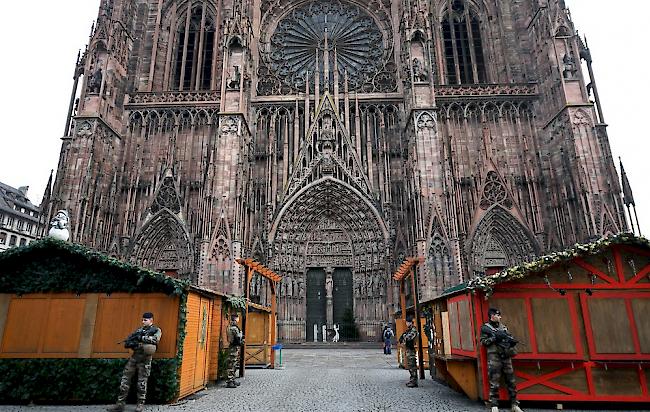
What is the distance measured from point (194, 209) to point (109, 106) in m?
7.31

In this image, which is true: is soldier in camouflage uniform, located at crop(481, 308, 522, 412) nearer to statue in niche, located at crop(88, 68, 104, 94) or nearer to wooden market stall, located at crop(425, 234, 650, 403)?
wooden market stall, located at crop(425, 234, 650, 403)

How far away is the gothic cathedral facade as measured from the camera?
63.6 feet

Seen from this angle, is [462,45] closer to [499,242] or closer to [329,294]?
[499,242]

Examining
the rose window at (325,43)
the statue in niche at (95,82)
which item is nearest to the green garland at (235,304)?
the statue in niche at (95,82)

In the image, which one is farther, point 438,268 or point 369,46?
point 369,46

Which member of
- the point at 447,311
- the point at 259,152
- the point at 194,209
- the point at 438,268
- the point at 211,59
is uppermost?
the point at 211,59

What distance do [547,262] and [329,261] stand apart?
1545 cm

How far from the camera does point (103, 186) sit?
21000 mm

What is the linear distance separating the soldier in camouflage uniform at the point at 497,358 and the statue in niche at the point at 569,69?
18416 millimetres

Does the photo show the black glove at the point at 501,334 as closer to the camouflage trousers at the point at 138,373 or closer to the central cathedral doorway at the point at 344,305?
the camouflage trousers at the point at 138,373

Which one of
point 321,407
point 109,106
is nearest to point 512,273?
point 321,407

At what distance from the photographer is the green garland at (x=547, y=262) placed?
7322 millimetres

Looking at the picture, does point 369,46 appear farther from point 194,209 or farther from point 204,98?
point 194,209

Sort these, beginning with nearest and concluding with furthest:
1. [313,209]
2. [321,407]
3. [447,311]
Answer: [321,407]
[447,311]
[313,209]
